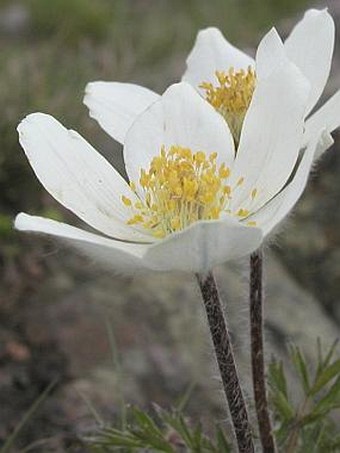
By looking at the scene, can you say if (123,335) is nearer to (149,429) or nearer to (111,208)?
(149,429)

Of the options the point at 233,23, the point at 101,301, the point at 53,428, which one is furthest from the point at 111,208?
the point at 233,23

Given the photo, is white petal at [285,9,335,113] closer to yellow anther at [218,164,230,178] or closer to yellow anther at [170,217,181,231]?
yellow anther at [218,164,230,178]

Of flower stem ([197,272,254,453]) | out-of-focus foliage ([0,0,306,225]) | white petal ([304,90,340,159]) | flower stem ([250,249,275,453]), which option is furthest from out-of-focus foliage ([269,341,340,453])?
out-of-focus foliage ([0,0,306,225])

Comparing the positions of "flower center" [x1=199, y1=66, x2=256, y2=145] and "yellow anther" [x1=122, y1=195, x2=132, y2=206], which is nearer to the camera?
"yellow anther" [x1=122, y1=195, x2=132, y2=206]

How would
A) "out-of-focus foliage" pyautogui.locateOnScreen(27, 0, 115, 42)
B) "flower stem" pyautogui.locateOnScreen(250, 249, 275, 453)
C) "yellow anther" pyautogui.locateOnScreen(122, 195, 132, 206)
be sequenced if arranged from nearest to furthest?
"yellow anther" pyautogui.locateOnScreen(122, 195, 132, 206), "flower stem" pyautogui.locateOnScreen(250, 249, 275, 453), "out-of-focus foliage" pyautogui.locateOnScreen(27, 0, 115, 42)

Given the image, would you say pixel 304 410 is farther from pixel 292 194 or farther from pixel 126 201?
pixel 292 194

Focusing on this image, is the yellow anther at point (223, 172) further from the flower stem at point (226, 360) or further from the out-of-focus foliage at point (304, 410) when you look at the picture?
the out-of-focus foliage at point (304, 410)
